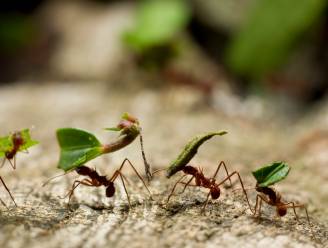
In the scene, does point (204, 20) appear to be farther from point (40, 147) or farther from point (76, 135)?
point (76, 135)

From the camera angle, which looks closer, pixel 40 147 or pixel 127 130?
pixel 127 130

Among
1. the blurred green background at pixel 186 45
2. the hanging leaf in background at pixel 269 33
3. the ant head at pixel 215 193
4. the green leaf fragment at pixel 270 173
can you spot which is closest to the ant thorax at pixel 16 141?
the ant head at pixel 215 193

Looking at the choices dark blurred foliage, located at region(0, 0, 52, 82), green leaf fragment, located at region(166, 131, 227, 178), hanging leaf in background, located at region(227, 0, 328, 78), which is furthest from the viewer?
dark blurred foliage, located at region(0, 0, 52, 82)

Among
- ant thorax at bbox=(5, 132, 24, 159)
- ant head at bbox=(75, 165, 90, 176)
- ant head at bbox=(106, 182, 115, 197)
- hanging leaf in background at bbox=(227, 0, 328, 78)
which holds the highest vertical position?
hanging leaf in background at bbox=(227, 0, 328, 78)

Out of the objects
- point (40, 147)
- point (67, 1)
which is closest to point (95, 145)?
point (40, 147)

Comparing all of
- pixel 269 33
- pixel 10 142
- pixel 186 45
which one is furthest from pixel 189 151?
pixel 186 45

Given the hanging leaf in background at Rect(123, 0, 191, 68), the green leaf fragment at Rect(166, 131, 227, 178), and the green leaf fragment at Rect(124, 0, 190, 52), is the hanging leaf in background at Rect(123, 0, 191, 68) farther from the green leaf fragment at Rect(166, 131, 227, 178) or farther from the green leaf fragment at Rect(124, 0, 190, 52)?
the green leaf fragment at Rect(166, 131, 227, 178)

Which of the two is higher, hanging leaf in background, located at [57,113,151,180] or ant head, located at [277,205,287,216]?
hanging leaf in background, located at [57,113,151,180]

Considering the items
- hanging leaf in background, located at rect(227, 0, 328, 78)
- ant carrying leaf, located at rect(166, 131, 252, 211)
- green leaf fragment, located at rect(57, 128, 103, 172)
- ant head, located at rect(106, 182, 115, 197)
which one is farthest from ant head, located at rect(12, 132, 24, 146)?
hanging leaf in background, located at rect(227, 0, 328, 78)
